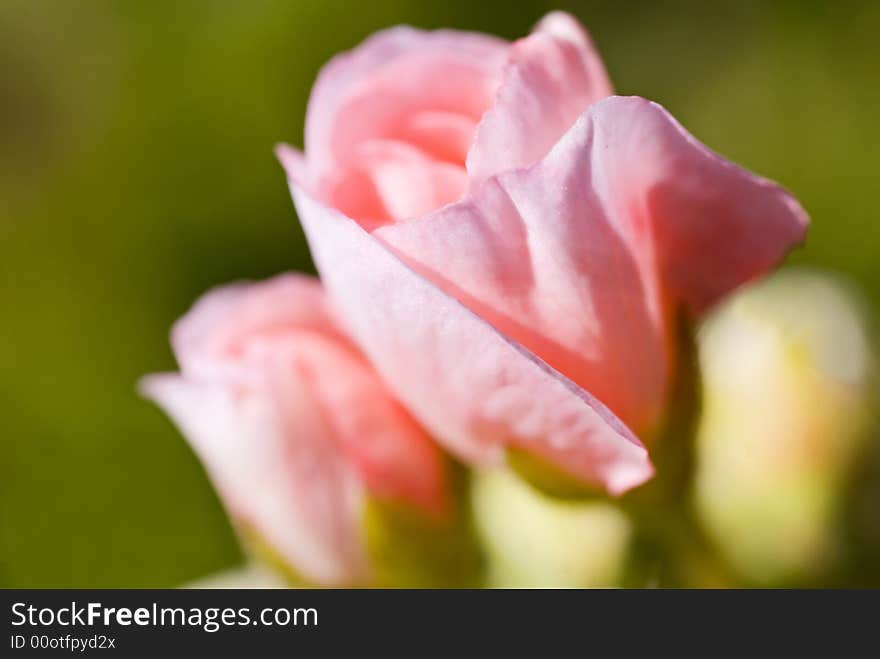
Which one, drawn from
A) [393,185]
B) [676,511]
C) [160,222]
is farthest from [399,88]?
[160,222]

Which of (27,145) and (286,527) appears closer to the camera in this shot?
(286,527)

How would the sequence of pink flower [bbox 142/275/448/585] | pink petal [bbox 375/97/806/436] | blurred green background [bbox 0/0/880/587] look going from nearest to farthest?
1. pink petal [bbox 375/97/806/436]
2. pink flower [bbox 142/275/448/585]
3. blurred green background [bbox 0/0/880/587]

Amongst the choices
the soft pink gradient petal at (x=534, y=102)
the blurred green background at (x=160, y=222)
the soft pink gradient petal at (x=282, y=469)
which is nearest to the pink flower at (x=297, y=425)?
the soft pink gradient petal at (x=282, y=469)

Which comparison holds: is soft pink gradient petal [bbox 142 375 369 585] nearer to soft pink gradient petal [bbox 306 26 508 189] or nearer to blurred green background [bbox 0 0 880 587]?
soft pink gradient petal [bbox 306 26 508 189]

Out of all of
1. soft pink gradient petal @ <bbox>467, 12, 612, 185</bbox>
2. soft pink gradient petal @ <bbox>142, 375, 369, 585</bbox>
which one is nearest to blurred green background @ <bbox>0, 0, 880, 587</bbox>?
soft pink gradient petal @ <bbox>142, 375, 369, 585</bbox>

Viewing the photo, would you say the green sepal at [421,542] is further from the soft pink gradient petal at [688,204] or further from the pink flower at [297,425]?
the soft pink gradient petal at [688,204]
